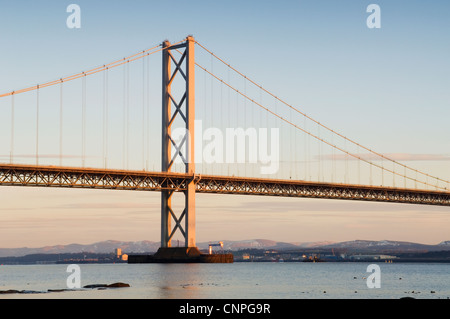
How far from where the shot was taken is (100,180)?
3376 inches

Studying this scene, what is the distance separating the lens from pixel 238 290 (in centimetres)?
5347

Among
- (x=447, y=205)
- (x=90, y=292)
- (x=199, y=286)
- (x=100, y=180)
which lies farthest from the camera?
(x=447, y=205)

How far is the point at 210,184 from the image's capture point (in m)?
95.6

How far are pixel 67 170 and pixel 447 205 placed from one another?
62277 millimetres

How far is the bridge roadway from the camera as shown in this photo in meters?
80.9

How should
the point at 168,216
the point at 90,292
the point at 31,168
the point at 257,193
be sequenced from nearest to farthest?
the point at 90,292 → the point at 31,168 → the point at 168,216 → the point at 257,193

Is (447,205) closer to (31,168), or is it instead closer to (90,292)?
(31,168)

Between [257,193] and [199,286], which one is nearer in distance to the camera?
[199,286]

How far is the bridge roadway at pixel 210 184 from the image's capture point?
265ft

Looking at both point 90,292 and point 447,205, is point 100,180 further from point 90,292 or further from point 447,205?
point 447,205

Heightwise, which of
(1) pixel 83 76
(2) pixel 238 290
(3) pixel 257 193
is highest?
(1) pixel 83 76
